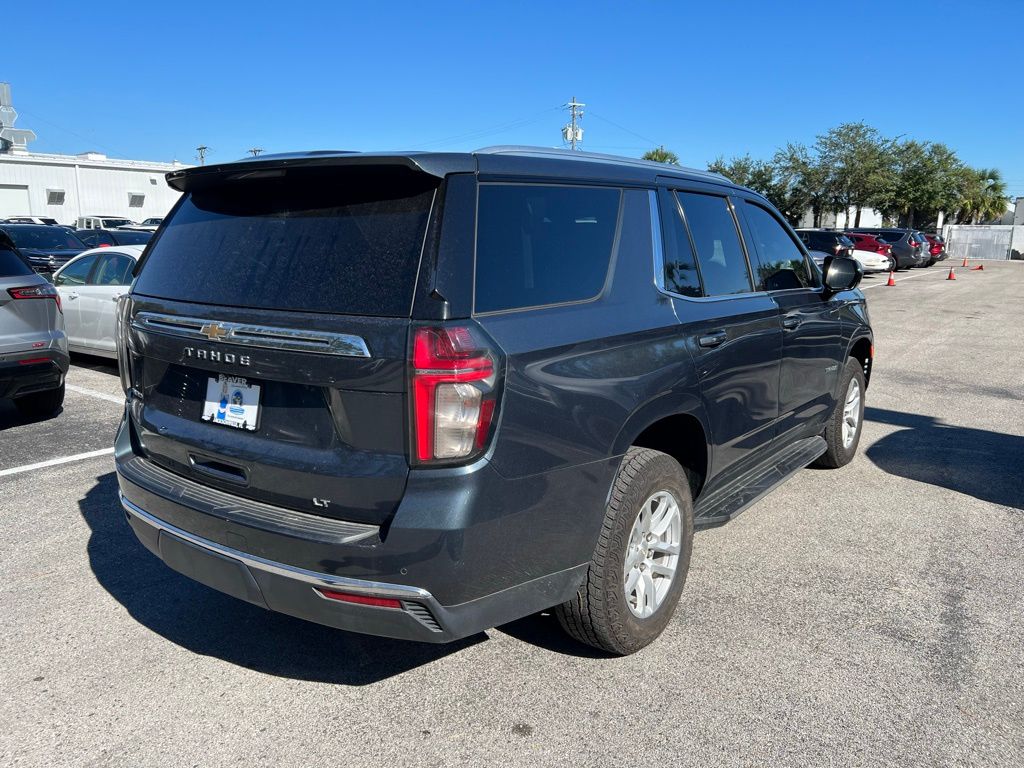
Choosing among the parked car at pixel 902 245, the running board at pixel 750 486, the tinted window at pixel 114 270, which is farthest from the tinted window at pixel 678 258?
the parked car at pixel 902 245

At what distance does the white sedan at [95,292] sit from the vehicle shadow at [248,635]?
5.85 m

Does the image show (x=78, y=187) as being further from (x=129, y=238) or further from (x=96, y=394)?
(x=96, y=394)

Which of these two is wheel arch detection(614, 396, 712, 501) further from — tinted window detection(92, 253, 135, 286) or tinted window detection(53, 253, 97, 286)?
tinted window detection(53, 253, 97, 286)

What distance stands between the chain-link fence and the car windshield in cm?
4521

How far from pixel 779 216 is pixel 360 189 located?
3.06 meters

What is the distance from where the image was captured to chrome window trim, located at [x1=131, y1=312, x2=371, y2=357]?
2.61 metres

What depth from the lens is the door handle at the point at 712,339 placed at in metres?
3.62

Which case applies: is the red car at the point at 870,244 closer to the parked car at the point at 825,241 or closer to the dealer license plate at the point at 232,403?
the parked car at the point at 825,241

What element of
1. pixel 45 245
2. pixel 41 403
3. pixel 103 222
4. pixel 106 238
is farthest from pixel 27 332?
pixel 103 222

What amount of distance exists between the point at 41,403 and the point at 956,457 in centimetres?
746

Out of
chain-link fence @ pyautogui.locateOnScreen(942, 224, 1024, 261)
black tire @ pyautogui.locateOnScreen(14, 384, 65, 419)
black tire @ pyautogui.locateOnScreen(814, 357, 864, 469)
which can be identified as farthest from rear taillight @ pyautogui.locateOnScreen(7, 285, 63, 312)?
chain-link fence @ pyautogui.locateOnScreen(942, 224, 1024, 261)

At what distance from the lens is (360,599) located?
265 cm

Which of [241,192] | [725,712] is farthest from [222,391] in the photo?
[725,712]

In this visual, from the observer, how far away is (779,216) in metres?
5.00
